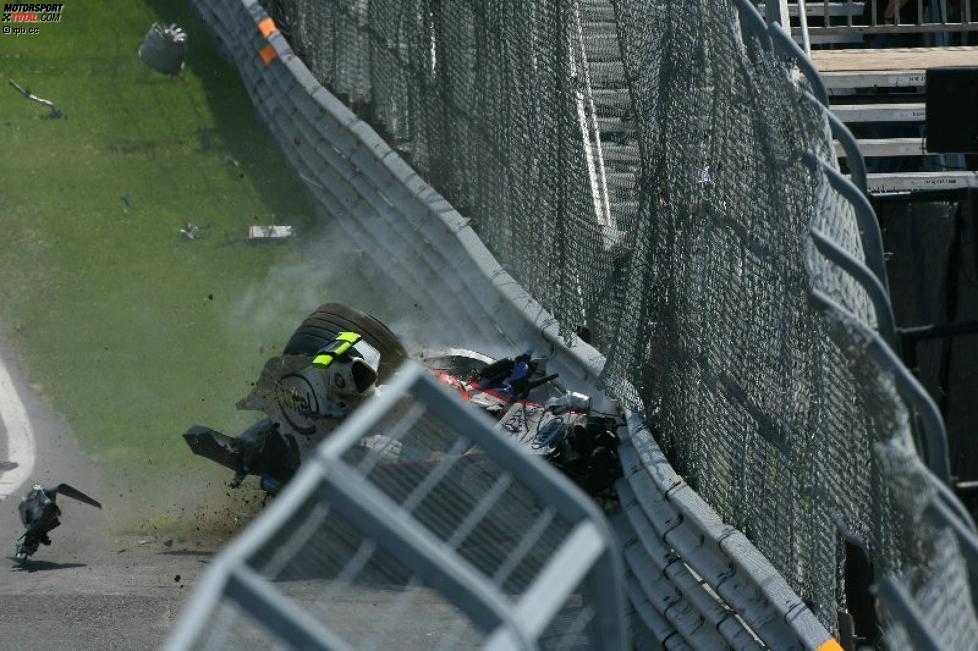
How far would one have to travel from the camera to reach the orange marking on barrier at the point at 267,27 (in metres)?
17.7

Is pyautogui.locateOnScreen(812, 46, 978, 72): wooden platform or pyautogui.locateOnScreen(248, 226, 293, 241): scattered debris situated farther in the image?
pyautogui.locateOnScreen(248, 226, 293, 241): scattered debris

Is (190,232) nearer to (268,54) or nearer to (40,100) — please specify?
(268,54)

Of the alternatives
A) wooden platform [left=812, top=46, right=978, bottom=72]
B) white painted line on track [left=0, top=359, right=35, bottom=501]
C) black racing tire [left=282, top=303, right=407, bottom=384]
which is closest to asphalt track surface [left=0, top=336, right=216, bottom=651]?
white painted line on track [left=0, top=359, right=35, bottom=501]

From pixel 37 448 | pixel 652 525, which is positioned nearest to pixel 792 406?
pixel 652 525

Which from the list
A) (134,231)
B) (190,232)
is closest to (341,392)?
(190,232)

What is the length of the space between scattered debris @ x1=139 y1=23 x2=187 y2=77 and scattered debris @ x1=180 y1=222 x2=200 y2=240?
331 centimetres

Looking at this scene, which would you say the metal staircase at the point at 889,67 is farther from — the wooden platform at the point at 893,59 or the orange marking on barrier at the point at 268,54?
the orange marking on barrier at the point at 268,54

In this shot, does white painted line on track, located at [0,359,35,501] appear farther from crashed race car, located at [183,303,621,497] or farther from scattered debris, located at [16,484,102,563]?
crashed race car, located at [183,303,621,497]

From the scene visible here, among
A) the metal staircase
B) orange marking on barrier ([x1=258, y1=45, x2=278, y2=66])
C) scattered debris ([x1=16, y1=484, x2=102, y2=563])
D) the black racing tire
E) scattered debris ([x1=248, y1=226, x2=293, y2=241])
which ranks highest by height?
orange marking on barrier ([x1=258, y1=45, x2=278, y2=66])

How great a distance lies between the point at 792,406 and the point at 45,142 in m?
13.1

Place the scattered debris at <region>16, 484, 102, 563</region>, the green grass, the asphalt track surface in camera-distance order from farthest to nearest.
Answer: the green grass, the scattered debris at <region>16, 484, 102, 563</region>, the asphalt track surface

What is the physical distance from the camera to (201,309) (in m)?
15.1

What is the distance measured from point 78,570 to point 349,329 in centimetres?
233

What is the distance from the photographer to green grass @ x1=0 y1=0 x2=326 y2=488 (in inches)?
541
